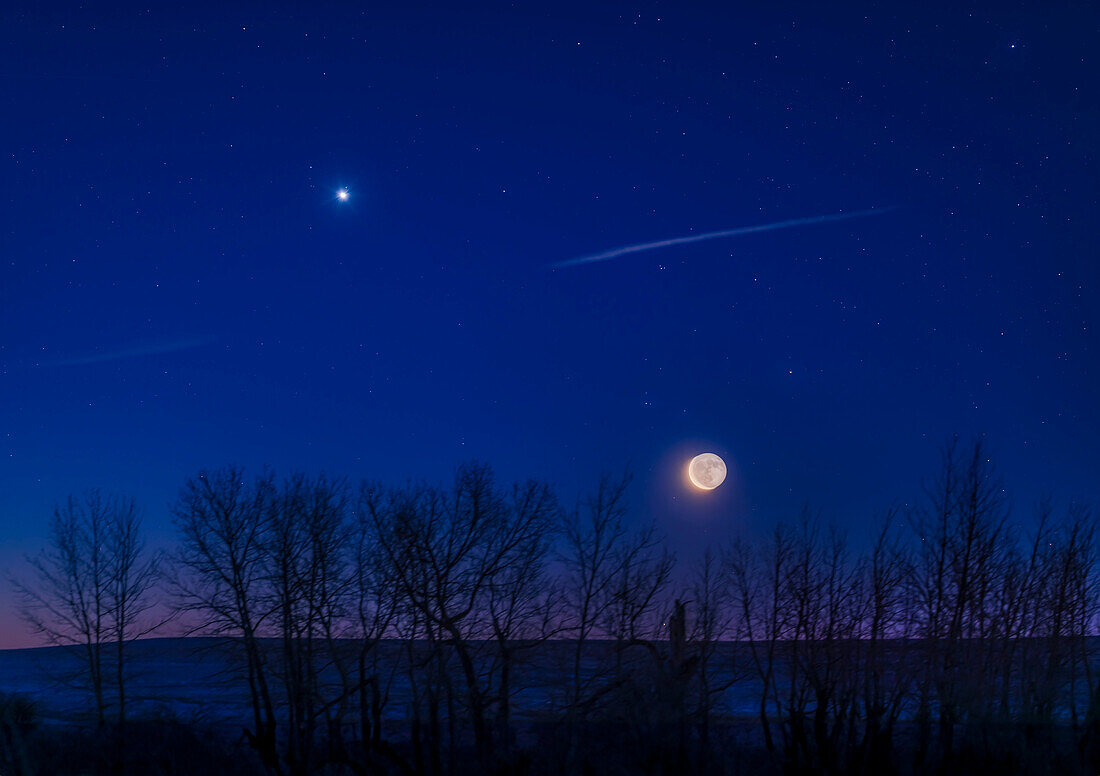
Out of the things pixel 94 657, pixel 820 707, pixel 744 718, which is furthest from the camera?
pixel 744 718

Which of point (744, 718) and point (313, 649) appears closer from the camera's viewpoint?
point (313, 649)

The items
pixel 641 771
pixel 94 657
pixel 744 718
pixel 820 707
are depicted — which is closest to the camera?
pixel 641 771

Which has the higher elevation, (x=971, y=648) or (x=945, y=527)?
(x=945, y=527)

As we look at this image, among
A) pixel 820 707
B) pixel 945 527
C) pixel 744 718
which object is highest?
pixel 945 527

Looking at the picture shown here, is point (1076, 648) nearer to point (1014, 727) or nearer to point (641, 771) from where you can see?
point (1014, 727)

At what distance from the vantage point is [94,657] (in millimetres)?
36094

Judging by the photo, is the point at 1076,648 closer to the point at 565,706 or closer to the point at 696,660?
the point at 696,660

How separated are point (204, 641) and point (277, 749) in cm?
493

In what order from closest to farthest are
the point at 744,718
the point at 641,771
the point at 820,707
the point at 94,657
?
the point at 641,771, the point at 820,707, the point at 94,657, the point at 744,718

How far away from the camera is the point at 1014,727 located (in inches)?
1156

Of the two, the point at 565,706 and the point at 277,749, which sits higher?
the point at 565,706

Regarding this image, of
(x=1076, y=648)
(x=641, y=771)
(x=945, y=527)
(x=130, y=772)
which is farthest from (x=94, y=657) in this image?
(x=1076, y=648)

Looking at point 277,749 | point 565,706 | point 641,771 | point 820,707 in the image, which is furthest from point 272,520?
point 820,707

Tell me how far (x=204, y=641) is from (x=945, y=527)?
89.1 feet
